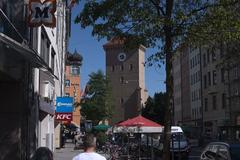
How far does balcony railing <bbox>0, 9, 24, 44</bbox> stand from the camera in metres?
15.0

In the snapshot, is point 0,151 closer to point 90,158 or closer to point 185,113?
point 90,158

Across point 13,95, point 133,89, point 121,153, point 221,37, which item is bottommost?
point 121,153

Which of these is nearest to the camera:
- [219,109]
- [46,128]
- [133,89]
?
[46,128]

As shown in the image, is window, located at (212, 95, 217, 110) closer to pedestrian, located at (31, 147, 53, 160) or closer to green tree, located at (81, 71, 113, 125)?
green tree, located at (81, 71, 113, 125)

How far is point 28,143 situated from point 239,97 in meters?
51.7

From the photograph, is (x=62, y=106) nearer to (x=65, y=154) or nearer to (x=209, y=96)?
(x=65, y=154)

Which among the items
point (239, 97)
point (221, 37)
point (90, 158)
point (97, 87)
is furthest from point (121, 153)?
point (97, 87)

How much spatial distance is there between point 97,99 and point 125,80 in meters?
52.5

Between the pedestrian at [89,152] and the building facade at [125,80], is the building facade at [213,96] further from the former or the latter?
the pedestrian at [89,152]

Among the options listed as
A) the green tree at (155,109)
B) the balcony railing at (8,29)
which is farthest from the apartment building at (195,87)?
the balcony railing at (8,29)

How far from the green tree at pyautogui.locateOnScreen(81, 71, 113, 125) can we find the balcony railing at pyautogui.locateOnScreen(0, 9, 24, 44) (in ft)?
197

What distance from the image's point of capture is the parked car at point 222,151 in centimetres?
1555

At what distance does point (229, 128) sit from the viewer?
51.5 meters

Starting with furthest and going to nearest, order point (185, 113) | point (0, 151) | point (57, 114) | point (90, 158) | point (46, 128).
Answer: point (185, 113)
point (57, 114)
point (46, 128)
point (0, 151)
point (90, 158)
